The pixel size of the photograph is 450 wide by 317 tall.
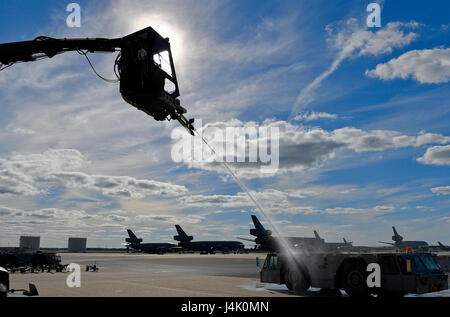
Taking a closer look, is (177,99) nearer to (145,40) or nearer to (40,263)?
(145,40)

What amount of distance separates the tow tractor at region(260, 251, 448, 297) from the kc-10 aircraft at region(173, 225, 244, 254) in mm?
89060

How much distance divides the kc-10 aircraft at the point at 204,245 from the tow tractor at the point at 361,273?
8906 centimetres

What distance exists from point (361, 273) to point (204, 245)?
3687 inches

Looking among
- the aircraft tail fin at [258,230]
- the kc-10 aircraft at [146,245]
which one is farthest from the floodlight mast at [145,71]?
the kc-10 aircraft at [146,245]

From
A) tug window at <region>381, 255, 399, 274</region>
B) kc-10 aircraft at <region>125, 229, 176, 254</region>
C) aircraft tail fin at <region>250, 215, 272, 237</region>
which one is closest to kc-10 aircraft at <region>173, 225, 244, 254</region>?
kc-10 aircraft at <region>125, 229, 176, 254</region>

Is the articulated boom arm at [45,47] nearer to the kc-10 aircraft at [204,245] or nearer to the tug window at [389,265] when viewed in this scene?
the tug window at [389,265]

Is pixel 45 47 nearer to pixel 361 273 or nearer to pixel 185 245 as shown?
pixel 361 273

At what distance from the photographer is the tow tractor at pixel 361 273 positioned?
14562 mm

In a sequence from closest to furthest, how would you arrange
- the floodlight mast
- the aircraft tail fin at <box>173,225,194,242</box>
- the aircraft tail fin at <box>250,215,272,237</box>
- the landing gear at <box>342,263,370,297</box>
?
1. the floodlight mast
2. the landing gear at <box>342,263,370,297</box>
3. the aircraft tail fin at <box>250,215,272,237</box>
4. the aircraft tail fin at <box>173,225,194,242</box>

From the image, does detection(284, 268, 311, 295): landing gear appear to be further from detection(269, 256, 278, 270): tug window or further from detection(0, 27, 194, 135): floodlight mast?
detection(0, 27, 194, 135): floodlight mast

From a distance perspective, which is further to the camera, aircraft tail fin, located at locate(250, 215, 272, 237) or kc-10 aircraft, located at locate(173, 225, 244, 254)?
kc-10 aircraft, located at locate(173, 225, 244, 254)

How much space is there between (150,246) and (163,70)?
4004 inches

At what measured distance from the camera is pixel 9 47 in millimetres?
16000

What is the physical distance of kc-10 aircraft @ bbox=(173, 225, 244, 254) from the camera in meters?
106
